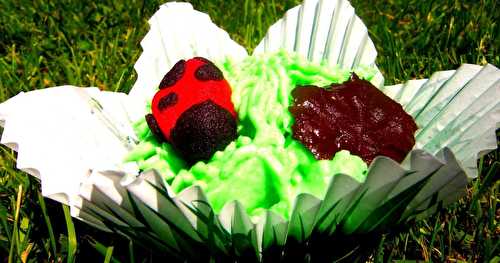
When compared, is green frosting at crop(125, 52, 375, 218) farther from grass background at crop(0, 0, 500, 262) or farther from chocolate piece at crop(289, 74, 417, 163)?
grass background at crop(0, 0, 500, 262)

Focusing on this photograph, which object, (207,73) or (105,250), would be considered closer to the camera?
(105,250)

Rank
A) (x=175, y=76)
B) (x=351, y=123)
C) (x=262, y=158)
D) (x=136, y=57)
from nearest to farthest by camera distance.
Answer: (x=262, y=158), (x=351, y=123), (x=175, y=76), (x=136, y=57)

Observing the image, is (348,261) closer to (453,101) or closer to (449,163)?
(449,163)

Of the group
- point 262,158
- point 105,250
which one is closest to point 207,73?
point 262,158

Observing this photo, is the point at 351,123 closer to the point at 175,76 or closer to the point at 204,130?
the point at 204,130

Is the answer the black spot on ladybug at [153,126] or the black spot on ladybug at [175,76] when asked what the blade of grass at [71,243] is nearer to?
the black spot on ladybug at [153,126]

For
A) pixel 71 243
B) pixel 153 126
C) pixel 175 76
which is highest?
pixel 175 76
